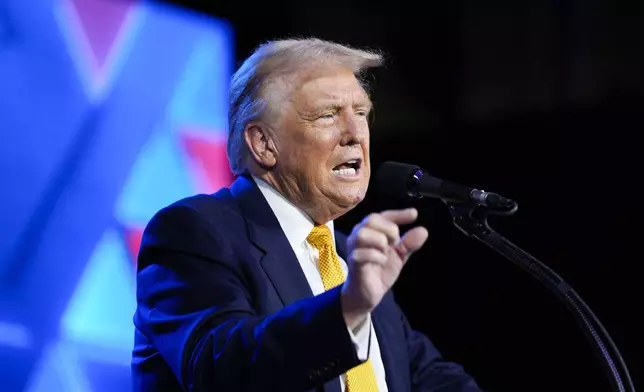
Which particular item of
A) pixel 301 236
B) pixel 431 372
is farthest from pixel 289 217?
pixel 431 372

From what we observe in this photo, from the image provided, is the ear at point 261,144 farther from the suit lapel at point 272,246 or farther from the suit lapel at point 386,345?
the suit lapel at point 386,345

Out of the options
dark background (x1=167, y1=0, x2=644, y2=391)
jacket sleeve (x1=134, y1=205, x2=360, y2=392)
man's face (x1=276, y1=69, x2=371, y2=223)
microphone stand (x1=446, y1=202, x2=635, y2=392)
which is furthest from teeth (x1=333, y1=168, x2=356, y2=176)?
dark background (x1=167, y1=0, x2=644, y2=391)

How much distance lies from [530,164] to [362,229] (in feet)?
8.55

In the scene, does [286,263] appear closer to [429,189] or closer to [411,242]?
[429,189]

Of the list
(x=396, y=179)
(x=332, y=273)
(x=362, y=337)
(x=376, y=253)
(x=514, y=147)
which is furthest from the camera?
(x=514, y=147)

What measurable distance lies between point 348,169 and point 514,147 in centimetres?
194

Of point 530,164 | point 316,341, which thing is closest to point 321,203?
point 316,341

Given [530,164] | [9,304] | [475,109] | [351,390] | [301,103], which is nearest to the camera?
[351,390]

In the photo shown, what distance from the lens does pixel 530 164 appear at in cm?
385

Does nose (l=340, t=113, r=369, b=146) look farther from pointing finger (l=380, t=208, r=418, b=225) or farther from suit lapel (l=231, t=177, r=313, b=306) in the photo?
pointing finger (l=380, t=208, r=418, b=225)

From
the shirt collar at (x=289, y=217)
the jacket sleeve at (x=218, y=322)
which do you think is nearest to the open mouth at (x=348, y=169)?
the shirt collar at (x=289, y=217)

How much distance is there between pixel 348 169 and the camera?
2.18 metres

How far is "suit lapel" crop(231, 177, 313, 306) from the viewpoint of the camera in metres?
1.95

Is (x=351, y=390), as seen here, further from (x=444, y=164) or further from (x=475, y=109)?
(x=475, y=109)
